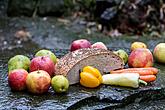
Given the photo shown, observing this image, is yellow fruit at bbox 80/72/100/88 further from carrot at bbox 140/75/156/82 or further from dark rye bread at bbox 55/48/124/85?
carrot at bbox 140/75/156/82

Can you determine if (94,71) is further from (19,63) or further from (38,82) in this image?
(19,63)

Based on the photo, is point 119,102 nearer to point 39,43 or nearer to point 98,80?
point 98,80

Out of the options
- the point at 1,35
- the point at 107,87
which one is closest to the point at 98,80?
the point at 107,87

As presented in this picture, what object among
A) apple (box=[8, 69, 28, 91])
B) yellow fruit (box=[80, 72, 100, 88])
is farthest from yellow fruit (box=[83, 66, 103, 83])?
apple (box=[8, 69, 28, 91])

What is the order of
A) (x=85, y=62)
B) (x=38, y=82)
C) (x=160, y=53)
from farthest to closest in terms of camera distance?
(x=160, y=53), (x=85, y=62), (x=38, y=82)

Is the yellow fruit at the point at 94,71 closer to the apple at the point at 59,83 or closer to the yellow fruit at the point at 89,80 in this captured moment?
the yellow fruit at the point at 89,80

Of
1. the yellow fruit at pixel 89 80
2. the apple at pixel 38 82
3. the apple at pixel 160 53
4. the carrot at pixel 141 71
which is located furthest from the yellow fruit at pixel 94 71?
the apple at pixel 160 53

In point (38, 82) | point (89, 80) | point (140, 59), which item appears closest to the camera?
point (38, 82)

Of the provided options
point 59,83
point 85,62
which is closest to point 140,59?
point 85,62
